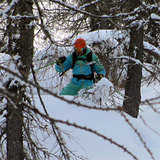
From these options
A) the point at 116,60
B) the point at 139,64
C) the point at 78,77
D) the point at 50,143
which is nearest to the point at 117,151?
the point at 50,143

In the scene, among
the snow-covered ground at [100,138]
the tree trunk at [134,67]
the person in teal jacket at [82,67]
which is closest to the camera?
the snow-covered ground at [100,138]

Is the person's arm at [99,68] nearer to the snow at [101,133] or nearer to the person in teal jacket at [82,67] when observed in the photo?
the person in teal jacket at [82,67]

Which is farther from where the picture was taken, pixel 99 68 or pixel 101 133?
pixel 99 68

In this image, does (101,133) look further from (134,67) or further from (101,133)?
(134,67)

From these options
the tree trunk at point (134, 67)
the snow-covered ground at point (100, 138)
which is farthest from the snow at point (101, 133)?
the tree trunk at point (134, 67)

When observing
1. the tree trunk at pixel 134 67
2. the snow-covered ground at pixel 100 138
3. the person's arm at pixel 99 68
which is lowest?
the snow-covered ground at pixel 100 138

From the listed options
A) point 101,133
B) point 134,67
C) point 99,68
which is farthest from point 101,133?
point 134,67

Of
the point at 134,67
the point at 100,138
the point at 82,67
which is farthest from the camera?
the point at 134,67

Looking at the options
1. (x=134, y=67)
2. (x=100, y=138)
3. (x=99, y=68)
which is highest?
(x=134, y=67)

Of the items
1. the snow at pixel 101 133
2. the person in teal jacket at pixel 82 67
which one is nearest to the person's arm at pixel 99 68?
the person in teal jacket at pixel 82 67

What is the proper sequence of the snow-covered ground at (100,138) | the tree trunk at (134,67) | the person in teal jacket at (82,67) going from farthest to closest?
the tree trunk at (134,67) < the person in teal jacket at (82,67) < the snow-covered ground at (100,138)

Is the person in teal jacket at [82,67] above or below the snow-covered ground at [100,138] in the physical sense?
above

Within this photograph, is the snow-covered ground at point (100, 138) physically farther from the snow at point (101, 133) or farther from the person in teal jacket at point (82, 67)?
the person in teal jacket at point (82, 67)

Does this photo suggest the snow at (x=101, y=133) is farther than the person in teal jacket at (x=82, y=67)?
No
